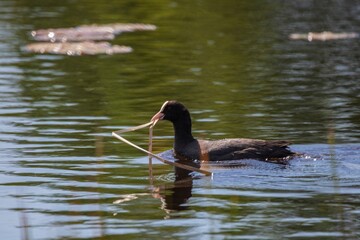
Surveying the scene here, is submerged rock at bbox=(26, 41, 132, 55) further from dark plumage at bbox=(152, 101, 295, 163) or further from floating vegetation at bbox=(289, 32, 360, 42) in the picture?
dark plumage at bbox=(152, 101, 295, 163)

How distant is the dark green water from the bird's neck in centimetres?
61

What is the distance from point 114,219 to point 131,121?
6.13m

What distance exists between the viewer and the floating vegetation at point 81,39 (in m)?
25.1

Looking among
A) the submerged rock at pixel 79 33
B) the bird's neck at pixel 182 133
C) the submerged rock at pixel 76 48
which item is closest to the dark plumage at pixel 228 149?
the bird's neck at pixel 182 133

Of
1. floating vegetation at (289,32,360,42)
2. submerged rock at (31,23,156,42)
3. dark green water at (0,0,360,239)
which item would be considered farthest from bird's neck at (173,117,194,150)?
floating vegetation at (289,32,360,42)

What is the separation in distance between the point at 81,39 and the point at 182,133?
1224 centimetres

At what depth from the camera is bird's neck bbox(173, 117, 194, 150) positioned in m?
14.7

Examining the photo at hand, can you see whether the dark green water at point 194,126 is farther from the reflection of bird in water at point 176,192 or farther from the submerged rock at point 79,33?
the submerged rock at point 79,33

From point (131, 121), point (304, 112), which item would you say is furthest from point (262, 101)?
point (131, 121)

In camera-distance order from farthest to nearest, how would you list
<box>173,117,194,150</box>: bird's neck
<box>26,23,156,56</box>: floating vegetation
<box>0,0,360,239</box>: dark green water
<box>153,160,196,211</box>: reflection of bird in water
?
<box>26,23,156,56</box>: floating vegetation < <box>173,117,194,150</box>: bird's neck < <box>153,160,196,211</box>: reflection of bird in water < <box>0,0,360,239</box>: dark green water

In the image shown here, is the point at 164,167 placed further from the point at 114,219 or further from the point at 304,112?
the point at 304,112

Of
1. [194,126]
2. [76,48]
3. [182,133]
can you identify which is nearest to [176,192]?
[182,133]

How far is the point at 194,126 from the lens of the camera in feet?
53.8

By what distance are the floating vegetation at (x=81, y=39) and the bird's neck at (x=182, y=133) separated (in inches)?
401
